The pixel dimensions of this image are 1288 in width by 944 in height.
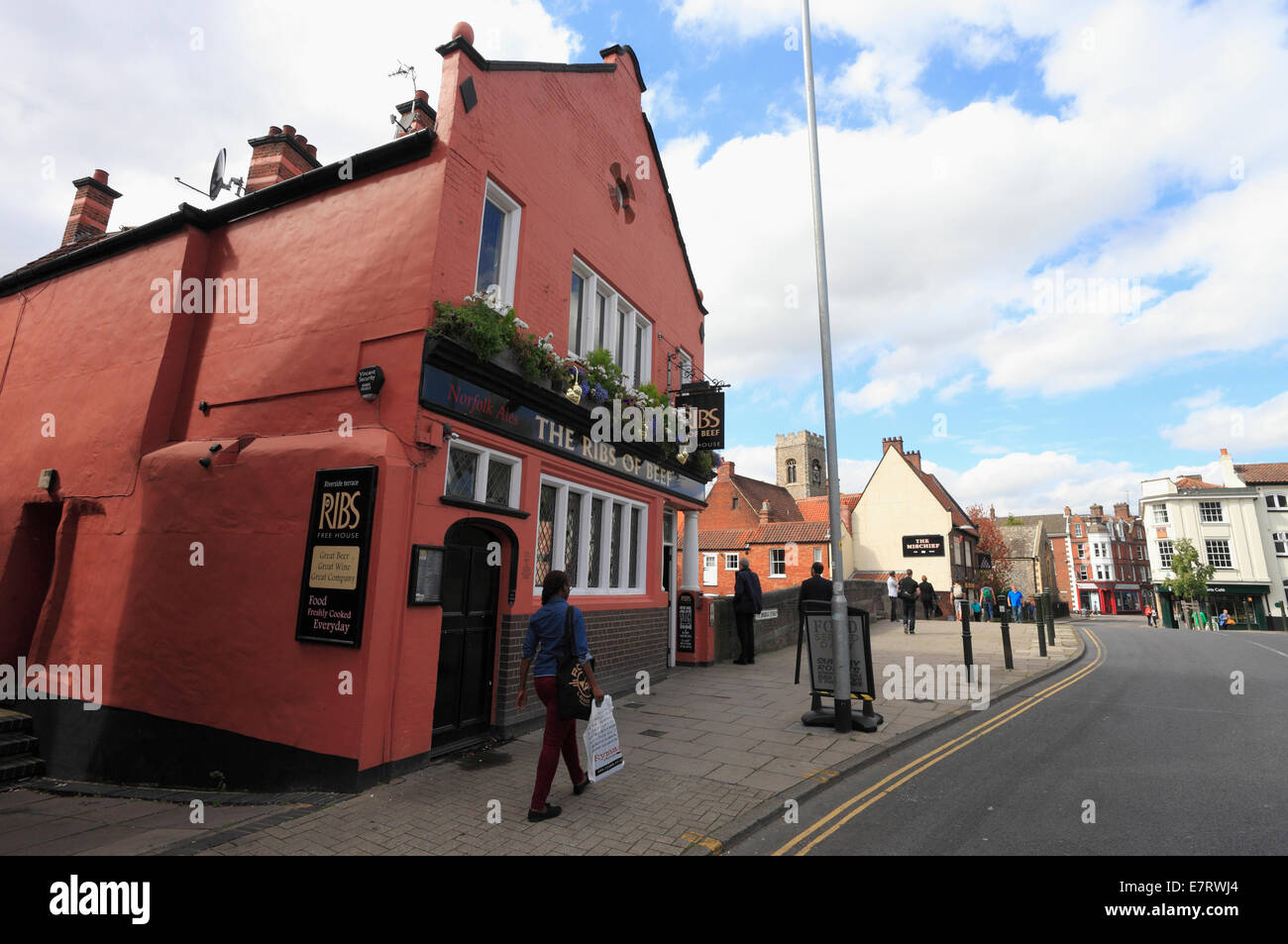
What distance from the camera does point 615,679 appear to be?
10.4 meters

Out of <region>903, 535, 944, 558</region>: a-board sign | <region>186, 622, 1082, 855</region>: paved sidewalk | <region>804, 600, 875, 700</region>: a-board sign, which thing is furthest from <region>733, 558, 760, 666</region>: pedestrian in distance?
<region>903, 535, 944, 558</region>: a-board sign

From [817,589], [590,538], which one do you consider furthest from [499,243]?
[817,589]

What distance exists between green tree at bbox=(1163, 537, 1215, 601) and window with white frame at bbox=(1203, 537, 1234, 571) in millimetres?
921

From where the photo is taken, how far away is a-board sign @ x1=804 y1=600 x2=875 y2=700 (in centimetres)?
846

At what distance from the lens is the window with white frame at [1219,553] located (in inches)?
1884

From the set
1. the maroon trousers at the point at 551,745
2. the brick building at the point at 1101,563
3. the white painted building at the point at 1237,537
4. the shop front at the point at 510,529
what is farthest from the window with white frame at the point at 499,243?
the brick building at the point at 1101,563

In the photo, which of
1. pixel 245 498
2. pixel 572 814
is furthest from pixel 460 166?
pixel 572 814

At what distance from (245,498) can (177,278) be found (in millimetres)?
4416

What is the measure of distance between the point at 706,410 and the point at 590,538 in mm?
3749

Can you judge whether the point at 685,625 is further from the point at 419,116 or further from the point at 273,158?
the point at 273,158

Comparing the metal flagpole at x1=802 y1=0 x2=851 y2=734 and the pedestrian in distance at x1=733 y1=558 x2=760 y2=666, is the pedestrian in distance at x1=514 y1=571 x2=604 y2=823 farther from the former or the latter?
the pedestrian in distance at x1=733 y1=558 x2=760 y2=666

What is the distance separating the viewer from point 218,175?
1019cm

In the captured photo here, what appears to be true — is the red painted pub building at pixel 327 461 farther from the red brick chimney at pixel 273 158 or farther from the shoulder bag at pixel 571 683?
the shoulder bag at pixel 571 683
